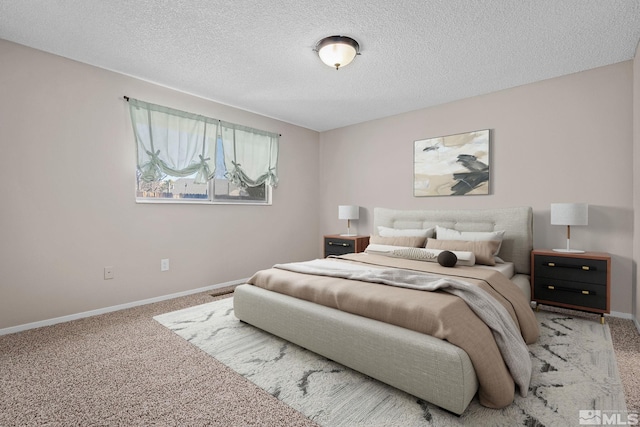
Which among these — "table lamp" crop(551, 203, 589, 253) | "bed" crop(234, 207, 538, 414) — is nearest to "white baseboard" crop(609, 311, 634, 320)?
A: "table lamp" crop(551, 203, 589, 253)

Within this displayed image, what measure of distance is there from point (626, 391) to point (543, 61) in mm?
2759

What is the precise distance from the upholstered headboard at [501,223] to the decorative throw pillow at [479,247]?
37cm

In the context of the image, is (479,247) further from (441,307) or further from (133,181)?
(133,181)

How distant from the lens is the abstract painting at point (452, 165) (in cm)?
376

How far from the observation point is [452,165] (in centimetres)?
399

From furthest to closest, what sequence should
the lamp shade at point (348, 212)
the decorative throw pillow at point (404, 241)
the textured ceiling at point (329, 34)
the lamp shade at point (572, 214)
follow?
the lamp shade at point (348, 212)
the decorative throw pillow at point (404, 241)
the lamp shade at point (572, 214)
the textured ceiling at point (329, 34)

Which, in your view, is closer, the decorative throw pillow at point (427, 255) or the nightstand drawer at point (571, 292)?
the nightstand drawer at point (571, 292)

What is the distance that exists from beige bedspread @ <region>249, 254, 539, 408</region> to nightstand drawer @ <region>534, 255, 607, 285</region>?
2.68 ft

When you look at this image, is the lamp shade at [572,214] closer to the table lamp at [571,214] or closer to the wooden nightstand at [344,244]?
the table lamp at [571,214]

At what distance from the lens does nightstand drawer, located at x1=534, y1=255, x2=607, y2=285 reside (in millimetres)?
2770

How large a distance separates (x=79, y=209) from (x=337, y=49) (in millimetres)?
2836

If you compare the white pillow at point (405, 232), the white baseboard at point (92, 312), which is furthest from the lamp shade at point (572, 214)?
the white baseboard at point (92, 312)

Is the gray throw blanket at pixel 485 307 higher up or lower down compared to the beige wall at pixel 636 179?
lower down

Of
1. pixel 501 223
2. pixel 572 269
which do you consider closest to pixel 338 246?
pixel 501 223
